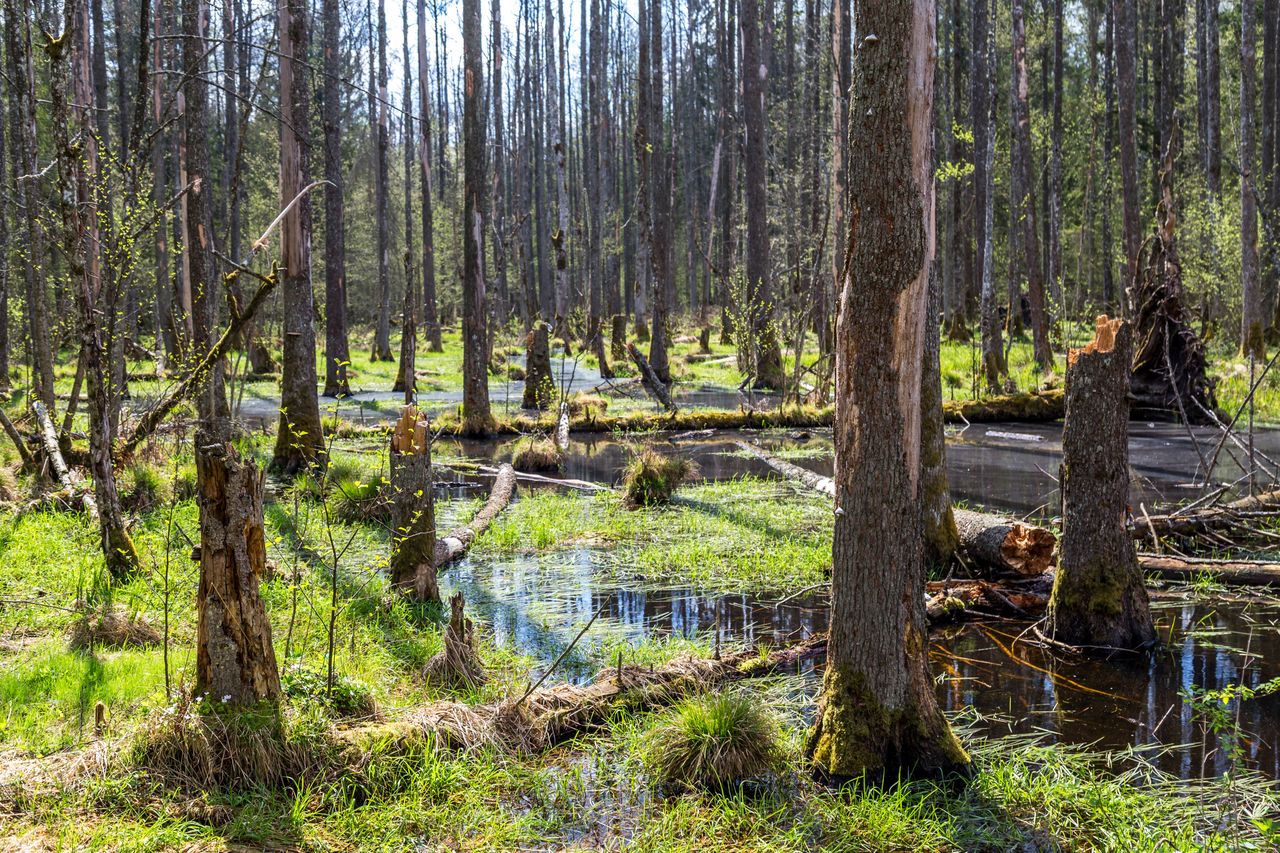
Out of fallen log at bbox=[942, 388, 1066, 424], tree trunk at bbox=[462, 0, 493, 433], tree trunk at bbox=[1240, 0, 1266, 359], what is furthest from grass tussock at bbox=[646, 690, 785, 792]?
tree trunk at bbox=[1240, 0, 1266, 359]

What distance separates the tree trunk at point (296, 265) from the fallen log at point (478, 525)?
2161mm

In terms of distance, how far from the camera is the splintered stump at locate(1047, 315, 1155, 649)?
5.69 metres

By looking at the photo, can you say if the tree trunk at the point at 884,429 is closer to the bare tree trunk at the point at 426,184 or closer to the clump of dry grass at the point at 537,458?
the clump of dry grass at the point at 537,458

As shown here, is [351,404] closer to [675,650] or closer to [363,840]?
[675,650]

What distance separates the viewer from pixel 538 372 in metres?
19.0

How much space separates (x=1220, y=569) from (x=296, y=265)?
956 centimetres

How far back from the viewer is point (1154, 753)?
454 centimetres

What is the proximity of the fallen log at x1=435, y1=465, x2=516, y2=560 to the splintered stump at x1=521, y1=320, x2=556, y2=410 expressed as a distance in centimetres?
690

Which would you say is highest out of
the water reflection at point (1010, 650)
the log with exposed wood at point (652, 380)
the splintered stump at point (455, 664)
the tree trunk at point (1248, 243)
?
the tree trunk at point (1248, 243)

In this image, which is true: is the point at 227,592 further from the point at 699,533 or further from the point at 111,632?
the point at 699,533

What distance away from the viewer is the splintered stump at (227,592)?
4195 mm

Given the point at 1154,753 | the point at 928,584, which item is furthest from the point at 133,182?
the point at 1154,753

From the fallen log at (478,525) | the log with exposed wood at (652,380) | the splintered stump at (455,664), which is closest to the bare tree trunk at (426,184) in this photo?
the log with exposed wood at (652,380)

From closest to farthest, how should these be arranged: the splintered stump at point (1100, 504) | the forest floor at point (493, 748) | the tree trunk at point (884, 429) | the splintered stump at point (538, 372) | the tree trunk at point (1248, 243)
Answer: the forest floor at point (493, 748) → the tree trunk at point (884, 429) → the splintered stump at point (1100, 504) → the splintered stump at point (538, 372) → the tree trunk at point (1248, 243)
